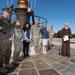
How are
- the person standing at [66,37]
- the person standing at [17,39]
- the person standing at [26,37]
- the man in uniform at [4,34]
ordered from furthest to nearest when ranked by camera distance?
the person standing at [66,37]
the person standing at [26,37]
the person standing at [17,39]
the man in uniform at [4,34]

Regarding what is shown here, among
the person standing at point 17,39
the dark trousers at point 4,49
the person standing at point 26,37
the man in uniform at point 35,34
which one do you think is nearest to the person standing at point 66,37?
the man in uniform at point 35,34

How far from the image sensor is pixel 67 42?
24.4 ft

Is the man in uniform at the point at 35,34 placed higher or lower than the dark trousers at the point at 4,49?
higher

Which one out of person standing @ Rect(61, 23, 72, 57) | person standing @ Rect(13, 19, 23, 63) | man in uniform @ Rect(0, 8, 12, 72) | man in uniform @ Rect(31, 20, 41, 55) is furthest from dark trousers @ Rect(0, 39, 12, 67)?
person standing @ Rect(61, 23, 72, 57)

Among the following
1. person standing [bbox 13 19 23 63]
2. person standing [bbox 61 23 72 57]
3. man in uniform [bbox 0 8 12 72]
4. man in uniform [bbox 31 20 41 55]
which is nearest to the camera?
man in uniform [bbox 0 8 12 72]

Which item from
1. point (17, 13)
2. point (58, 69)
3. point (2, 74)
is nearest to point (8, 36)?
point (2, 74)

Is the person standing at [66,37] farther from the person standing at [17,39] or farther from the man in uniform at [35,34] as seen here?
the person standing at [17,39]

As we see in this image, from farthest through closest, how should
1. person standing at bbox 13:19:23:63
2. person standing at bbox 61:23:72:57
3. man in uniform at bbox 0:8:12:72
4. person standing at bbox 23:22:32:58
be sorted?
person standing at bbox 61:23:72:57, person standing at bbox 23:22:32:58, person standing at bbox 13:19:23:63, man in uniform at bbox 0:8:12:72

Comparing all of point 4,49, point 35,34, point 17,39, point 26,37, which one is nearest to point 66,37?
point 35,34

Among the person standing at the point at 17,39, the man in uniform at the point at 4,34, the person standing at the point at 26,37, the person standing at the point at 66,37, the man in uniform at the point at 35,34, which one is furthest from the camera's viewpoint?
the person standing at the point at 66,37

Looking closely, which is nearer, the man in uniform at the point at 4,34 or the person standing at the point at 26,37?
the man in uniform at the point at 4,34

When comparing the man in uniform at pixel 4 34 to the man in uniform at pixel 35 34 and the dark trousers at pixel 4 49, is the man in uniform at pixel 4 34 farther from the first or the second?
the man in uniform at pixel 35 34

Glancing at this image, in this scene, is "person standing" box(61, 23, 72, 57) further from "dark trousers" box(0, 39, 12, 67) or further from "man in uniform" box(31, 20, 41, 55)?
"dark trousers" box(0, 39, 12, 67)

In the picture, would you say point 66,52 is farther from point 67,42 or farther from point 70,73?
point 70,73
